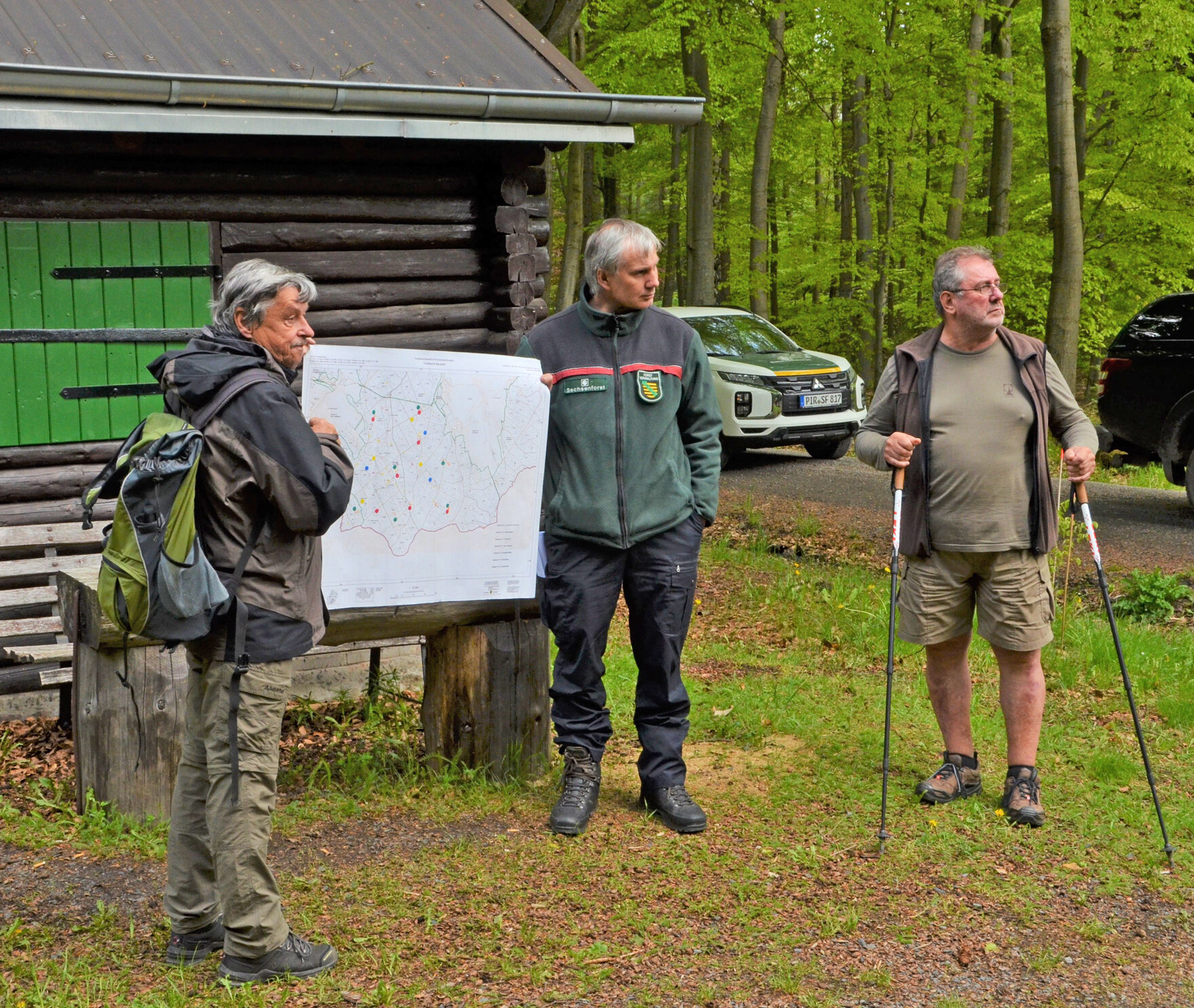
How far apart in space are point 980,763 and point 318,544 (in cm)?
319

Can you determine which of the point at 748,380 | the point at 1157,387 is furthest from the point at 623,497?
the point at 748,380

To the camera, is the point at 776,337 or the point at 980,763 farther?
the point at 776,337

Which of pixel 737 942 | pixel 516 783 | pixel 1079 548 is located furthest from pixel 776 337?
pixel 737 942

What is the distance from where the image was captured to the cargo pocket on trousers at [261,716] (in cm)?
330

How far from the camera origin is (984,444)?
441 centimetres

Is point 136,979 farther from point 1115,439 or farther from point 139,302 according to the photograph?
point 1115,439

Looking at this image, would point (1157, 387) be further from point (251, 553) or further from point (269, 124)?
point (251, 553)

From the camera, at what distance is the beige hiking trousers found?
330 centimetres

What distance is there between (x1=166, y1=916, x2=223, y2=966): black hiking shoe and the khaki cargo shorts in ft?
8.68

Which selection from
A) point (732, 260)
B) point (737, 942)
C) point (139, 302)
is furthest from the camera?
point (732, 260)

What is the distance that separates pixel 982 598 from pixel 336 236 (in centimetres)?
429

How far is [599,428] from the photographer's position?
4.29 metres

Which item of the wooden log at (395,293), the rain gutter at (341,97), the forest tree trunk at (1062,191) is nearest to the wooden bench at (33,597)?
the wooden log at (395,293)

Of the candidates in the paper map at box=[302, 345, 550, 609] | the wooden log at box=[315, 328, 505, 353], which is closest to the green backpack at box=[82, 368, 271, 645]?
the paper map at box=[302, 345, 550, 609]
